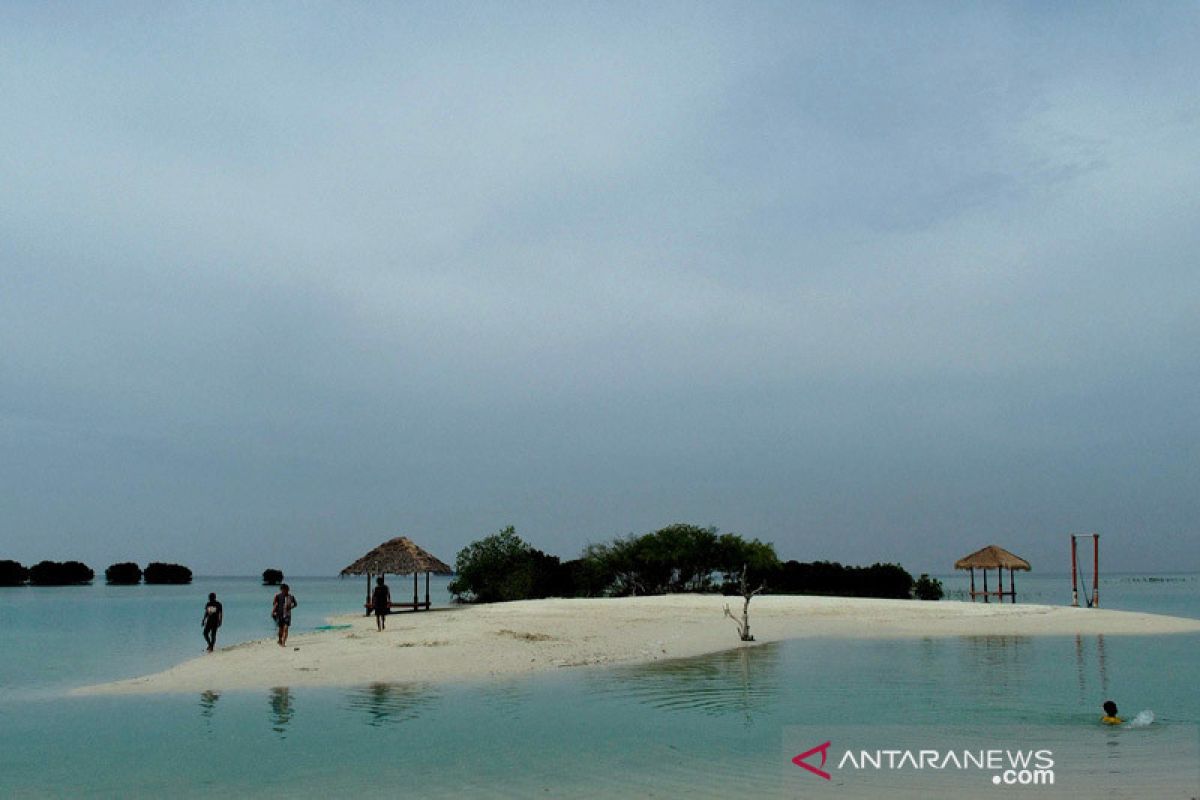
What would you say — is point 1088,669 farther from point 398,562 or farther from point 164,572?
point 164,572

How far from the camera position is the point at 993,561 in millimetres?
46625

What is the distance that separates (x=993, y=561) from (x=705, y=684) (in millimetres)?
33171

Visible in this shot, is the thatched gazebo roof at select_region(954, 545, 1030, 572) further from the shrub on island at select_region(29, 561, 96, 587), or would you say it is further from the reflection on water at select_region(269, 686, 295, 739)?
the shrub on island at select_region(29, 561, 96, 587)

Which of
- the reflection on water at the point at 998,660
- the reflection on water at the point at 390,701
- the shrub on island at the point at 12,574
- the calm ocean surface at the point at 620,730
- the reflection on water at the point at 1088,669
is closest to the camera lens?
the calm ocean surface at the point at 620,730

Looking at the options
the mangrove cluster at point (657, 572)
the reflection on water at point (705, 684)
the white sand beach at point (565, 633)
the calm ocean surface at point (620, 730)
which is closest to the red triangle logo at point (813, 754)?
the calm ocean surface at point (620, 730)

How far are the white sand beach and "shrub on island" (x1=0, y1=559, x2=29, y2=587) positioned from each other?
346 ft

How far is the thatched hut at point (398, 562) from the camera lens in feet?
121

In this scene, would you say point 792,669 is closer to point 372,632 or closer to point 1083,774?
point 1083,774

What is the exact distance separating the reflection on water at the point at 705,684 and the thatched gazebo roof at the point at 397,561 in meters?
16.8

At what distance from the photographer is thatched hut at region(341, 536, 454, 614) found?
37031mm

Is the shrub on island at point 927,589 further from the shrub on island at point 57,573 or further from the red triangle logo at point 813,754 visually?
the shrub on island at point 57,573

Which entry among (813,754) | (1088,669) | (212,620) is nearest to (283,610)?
(212,620)

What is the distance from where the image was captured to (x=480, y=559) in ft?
159

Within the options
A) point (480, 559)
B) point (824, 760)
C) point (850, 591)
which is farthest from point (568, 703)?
point (850, 591)
